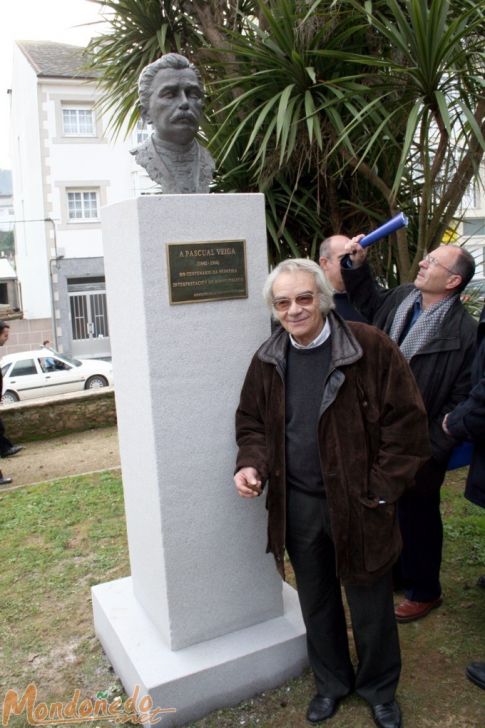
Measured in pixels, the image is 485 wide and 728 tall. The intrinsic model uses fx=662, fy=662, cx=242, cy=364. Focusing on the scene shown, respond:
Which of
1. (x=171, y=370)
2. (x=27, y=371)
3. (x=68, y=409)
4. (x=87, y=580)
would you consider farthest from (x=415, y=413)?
(x=27, y=371)

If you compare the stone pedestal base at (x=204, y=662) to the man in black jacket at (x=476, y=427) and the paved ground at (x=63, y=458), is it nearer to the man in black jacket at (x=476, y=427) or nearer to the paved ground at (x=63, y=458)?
the man in black jacket at (x=476, y=427)

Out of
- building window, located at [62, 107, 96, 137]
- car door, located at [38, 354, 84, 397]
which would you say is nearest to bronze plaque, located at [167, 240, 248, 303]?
car door, located at [38, 354, 84, 397]

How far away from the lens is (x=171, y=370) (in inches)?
101

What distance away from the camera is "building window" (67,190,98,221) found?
859 inches

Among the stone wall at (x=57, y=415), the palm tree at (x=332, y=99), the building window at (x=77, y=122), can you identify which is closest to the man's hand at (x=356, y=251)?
the palm tree at (x=332, y=99)

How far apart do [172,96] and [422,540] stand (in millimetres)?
2263

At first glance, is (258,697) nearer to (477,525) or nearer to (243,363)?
(243,363)

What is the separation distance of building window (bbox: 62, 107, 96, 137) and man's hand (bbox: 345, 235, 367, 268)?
2038 centimetres

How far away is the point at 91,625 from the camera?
11.1 ft

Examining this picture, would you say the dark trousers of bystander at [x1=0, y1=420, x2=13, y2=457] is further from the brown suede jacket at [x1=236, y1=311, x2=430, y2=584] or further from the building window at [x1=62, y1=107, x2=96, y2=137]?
the building window at [x1=62, y1=107, x2=96, y2=137]

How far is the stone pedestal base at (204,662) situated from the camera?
102 inches

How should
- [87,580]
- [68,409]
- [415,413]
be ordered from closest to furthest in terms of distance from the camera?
[415,413]
[87,580]
[68,409]

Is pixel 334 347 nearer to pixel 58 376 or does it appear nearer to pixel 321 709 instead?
pixel 321 709

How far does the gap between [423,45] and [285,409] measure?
2729 mm
